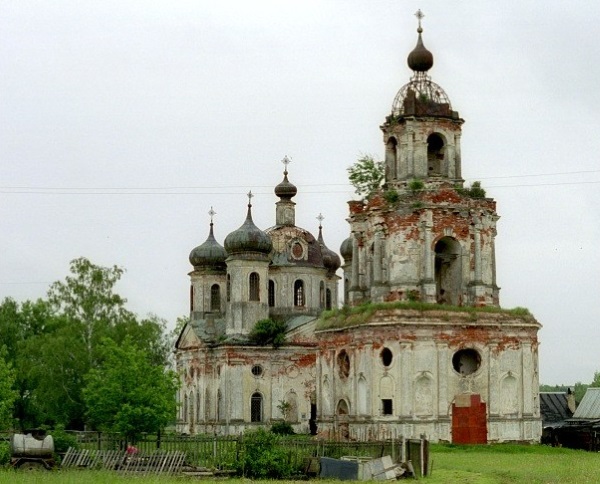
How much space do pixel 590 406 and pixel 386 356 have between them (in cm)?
1657

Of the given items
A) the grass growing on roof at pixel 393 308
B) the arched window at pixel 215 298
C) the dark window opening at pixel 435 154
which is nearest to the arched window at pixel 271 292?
the arched window at pixel 215 298

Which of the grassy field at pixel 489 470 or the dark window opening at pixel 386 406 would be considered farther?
the dark window opening at pixel 386 406

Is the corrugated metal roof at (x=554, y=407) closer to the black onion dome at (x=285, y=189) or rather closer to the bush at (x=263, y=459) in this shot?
the black onion dome at (x=285, y=189)

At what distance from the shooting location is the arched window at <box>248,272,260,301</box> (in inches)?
2576

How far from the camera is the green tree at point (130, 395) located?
46.0 meters

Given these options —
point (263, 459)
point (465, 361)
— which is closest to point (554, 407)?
point (465, 361)

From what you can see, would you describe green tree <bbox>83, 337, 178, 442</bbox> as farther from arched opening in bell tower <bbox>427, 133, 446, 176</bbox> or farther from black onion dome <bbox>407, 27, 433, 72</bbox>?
black onion dome <bbox>407, 27, 433, 72</bbox>

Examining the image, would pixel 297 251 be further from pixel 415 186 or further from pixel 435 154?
pixel 415 186

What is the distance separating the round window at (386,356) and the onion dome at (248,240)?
1917 centimetres

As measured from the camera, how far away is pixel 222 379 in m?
64.1

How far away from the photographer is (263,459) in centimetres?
3319

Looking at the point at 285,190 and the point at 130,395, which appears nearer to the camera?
the point at 130,395

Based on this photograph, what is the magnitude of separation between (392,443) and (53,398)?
3126 centimetres

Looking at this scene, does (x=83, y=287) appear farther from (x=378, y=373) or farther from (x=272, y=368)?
(x=378, y=373)
